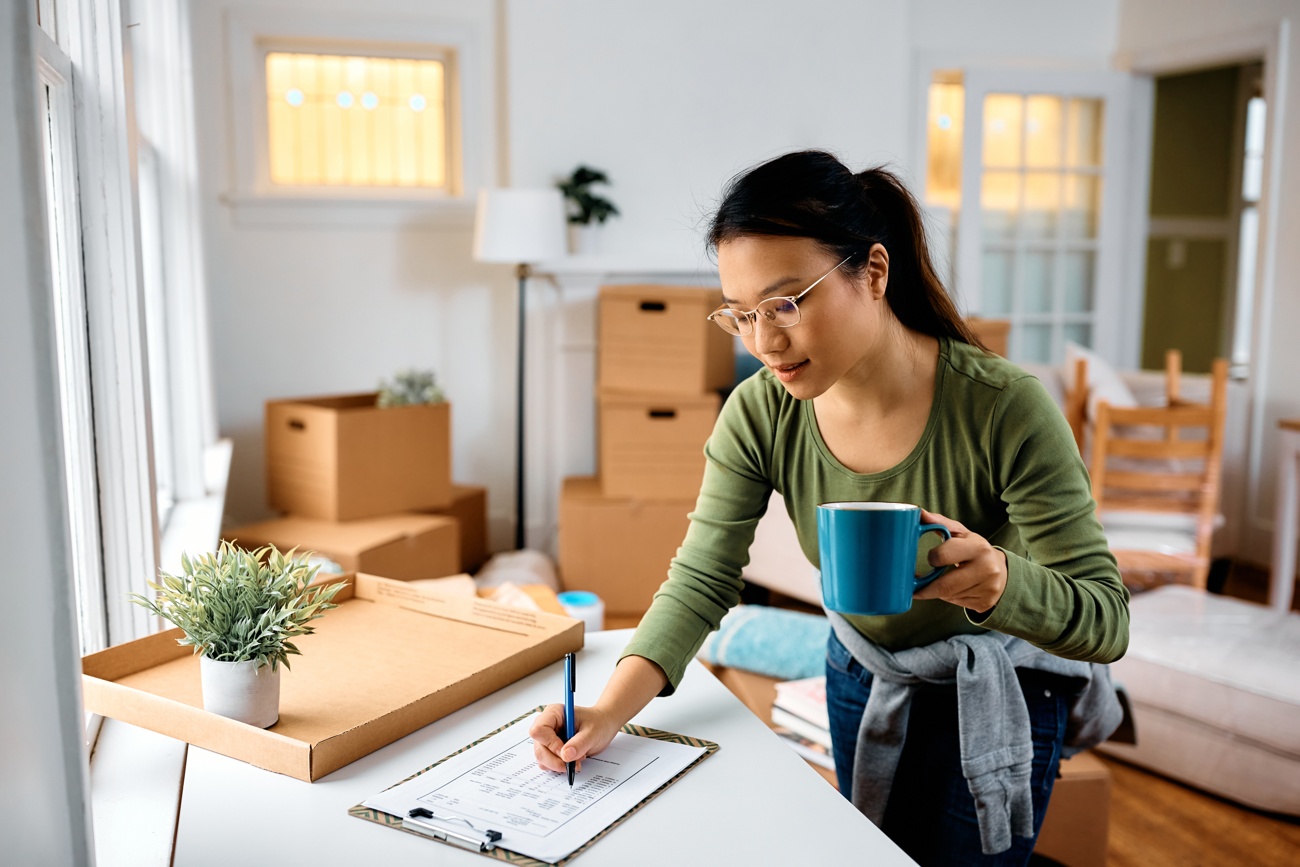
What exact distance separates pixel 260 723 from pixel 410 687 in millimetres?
151

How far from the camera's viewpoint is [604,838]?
0.83 meters

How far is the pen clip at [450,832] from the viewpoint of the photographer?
81 centimetres

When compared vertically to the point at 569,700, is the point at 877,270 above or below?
above

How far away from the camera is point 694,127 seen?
415 centimetres

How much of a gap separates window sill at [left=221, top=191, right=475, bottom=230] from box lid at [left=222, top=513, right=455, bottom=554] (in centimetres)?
135

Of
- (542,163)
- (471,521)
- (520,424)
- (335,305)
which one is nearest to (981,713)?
(471,521)

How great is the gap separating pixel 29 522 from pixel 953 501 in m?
0.87

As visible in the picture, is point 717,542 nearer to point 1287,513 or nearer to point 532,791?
point 532,791

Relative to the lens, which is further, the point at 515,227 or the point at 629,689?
the point at 515,227

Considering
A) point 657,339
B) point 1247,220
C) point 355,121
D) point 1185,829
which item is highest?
point 355,121

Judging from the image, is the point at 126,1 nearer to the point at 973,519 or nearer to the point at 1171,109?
the point at 973,519

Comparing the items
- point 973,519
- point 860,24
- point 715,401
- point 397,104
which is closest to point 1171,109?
point 860,24

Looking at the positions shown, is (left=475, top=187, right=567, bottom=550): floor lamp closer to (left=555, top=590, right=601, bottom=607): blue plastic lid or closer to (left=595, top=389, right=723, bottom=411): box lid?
(left=595, top=389, right=723, bottom=411): box lid

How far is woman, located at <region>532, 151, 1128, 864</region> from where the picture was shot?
1024 mm
